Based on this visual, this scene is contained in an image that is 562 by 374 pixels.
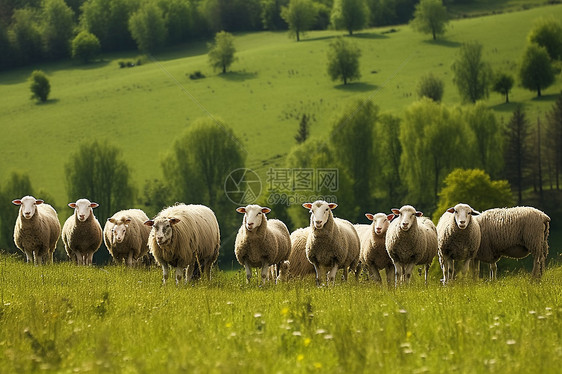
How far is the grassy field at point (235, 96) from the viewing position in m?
89.3

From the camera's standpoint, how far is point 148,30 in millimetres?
135625

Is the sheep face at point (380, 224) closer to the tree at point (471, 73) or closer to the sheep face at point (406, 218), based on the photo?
the sheep face at point (406, 218)

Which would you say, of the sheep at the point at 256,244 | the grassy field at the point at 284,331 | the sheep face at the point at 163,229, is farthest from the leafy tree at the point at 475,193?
the grassy field at the point at 284,331

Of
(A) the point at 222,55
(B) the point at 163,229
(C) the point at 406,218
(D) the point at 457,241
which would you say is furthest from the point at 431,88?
(B) the point at 163,229

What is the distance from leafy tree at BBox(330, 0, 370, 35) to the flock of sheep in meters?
112

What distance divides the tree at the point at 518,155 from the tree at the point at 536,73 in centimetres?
2069

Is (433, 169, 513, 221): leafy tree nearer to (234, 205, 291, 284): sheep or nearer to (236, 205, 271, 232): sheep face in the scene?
(234, 205, 291, 284): sheep

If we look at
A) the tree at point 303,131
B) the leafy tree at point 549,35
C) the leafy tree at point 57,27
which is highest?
the leafy tree at point 57,27

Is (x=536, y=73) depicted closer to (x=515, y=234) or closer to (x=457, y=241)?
(x=515, y=234)

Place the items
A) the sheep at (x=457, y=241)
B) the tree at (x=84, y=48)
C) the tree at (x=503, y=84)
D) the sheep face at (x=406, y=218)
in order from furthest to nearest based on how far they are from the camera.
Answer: the tree at (x=84, y=48), the tree at (x=503, y=84), the sheep at (x=457, y=241), the sheep face at (x=406, y=218)

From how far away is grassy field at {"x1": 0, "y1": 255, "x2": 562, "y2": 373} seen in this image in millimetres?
7879

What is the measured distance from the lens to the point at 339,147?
267ft

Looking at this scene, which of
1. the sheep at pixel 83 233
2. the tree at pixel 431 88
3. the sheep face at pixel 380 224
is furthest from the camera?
the tree at pixel 431 88

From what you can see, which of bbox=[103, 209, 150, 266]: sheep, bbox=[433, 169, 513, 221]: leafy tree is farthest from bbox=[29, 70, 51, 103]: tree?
bbox=[103, 209, 150, 266]: sheep
